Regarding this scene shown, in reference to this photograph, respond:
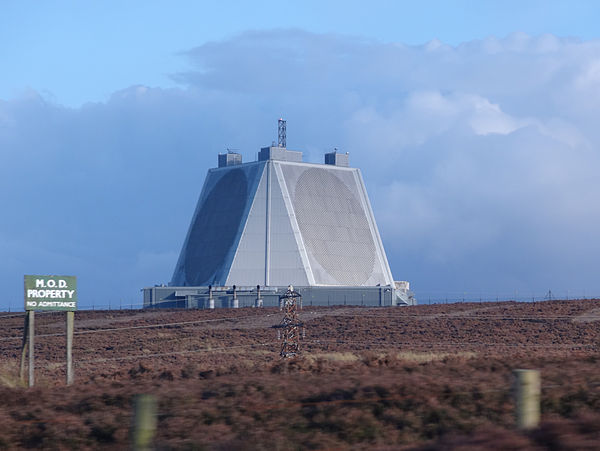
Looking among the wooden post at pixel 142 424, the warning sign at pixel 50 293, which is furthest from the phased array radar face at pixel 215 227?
the wooden post at pixel 142 424

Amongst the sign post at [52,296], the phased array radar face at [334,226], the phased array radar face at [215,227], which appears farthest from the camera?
the phased array radar face at [215,227]

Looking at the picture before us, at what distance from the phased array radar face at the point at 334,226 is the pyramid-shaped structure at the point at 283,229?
0.08m

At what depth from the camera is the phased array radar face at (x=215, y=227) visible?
6894cm

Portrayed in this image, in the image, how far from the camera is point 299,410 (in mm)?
10383

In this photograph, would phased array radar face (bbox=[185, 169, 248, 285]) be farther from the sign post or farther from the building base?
the sign post

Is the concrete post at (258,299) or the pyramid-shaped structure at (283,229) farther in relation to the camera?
the pyramid-shaped structure at (283,229)

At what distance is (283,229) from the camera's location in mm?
66875

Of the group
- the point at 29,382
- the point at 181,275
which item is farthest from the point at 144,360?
the point at 181,275

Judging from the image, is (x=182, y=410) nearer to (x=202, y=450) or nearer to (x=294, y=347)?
(x=202, y=450)

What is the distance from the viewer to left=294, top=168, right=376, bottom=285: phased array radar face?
67375 millimetres

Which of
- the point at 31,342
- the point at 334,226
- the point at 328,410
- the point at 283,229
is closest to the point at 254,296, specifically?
the point at 283,229

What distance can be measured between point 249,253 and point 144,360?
35312 millimetres

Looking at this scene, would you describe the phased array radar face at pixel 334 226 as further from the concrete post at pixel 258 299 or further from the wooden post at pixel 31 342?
the wooden post at pixel 31 342

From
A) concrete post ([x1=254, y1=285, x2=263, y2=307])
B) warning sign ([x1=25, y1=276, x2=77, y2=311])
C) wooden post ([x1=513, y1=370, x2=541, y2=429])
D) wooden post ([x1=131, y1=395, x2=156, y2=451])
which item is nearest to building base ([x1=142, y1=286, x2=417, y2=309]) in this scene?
concrete post ([x1=254, y1=285, x2=263, y2=307])
